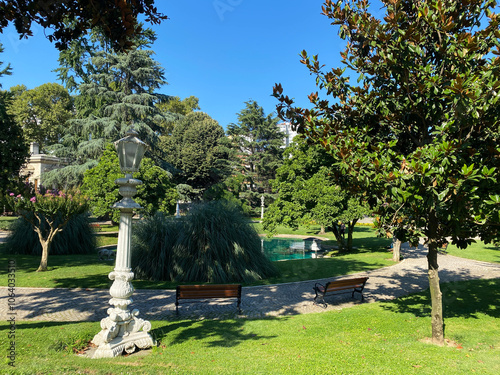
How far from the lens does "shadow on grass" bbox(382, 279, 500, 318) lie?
7.33m

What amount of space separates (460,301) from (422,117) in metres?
5.50

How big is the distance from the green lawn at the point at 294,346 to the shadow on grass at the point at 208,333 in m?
0.02

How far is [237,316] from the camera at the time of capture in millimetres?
7215

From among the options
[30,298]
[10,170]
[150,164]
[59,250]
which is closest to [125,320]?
[30,298]

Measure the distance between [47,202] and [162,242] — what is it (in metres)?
3.91

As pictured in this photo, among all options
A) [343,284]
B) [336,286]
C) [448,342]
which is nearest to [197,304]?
[336,286]

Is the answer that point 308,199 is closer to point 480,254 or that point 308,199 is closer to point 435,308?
point 480,254

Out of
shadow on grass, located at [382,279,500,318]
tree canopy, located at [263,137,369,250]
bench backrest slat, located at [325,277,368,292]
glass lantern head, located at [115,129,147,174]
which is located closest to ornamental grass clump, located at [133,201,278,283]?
bench backrest slat, located at [325,277,368,292]

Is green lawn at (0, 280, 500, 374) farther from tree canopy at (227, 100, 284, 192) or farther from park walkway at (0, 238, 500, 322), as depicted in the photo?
tree canopy at (227, 100, 284, 192)

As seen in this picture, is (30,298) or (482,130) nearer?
(482,130)

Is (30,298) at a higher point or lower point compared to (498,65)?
lower

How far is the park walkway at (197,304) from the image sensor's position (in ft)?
23.2

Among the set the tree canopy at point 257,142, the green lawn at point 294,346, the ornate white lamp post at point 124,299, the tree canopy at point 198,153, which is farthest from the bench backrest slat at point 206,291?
the tree canopy at point 257,142

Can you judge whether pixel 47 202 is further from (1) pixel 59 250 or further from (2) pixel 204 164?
(2) pixel 204 164
